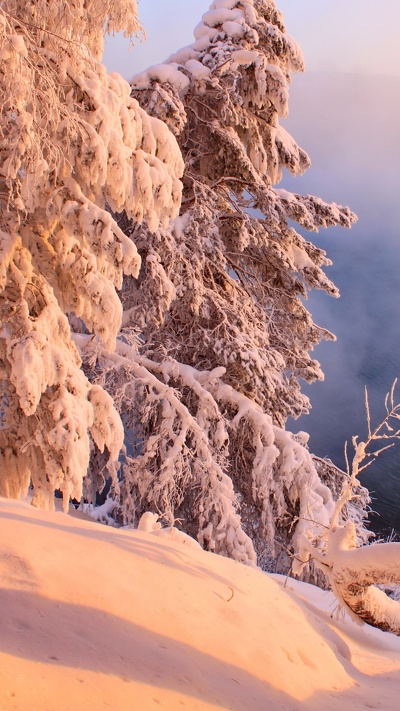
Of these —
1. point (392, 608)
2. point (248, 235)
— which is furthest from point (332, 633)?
point (248, 235)

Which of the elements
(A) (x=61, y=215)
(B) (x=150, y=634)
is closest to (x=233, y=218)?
(A) (x=61, y=215)

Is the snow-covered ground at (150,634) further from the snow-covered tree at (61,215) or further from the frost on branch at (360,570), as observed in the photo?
the snow-covered tree at (61,215)

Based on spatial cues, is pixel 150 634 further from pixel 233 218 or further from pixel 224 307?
pixel 233 218

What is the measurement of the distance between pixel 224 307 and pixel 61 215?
5233 millimetres

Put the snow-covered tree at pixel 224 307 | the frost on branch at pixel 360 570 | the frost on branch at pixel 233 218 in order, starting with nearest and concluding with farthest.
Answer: the frost on branch at pixel 360 570 → the snow-covered tree at pixel 224 307 → the frost on branch at pixel 233 218

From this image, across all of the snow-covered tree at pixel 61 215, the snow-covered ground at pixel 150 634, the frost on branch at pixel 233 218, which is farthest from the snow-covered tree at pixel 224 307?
the snow-covered ground at pixel 150 634

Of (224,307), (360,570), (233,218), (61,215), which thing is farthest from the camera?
(233,218)

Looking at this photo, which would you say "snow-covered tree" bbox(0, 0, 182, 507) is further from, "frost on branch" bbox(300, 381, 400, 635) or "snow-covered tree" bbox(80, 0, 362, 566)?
"snow-covered tree" bbox(80, 0, 362, 566)

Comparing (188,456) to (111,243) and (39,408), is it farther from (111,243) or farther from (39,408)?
(111,243)

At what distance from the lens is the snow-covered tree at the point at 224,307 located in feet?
30.7

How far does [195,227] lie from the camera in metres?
9.82

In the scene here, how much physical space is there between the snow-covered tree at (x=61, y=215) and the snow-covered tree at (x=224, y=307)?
116 inches

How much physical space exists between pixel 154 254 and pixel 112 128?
3.93 m

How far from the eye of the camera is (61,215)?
214 inches
